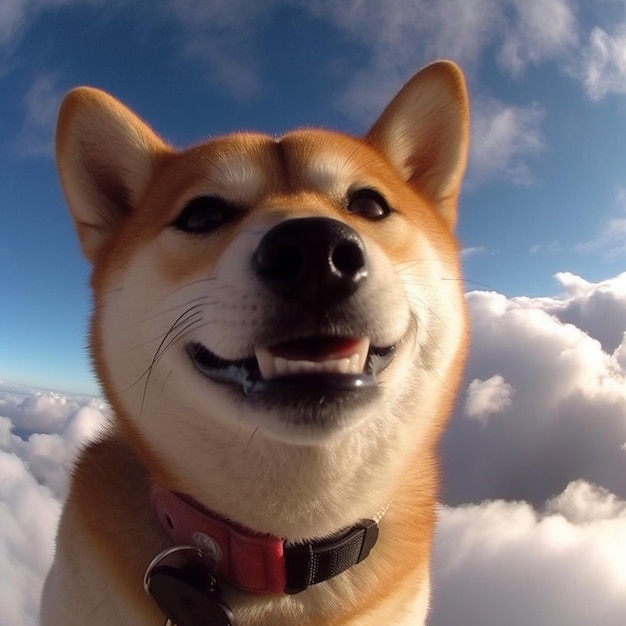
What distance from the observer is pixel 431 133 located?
319cm

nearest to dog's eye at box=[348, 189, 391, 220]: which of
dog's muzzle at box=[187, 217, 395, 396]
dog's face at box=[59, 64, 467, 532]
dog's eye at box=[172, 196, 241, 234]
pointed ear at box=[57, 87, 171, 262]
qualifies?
dog's face at box=[59, 64, 467, 532]

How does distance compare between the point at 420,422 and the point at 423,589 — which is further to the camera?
the point at 423,589

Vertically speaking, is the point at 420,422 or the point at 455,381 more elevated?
the point at 455,381

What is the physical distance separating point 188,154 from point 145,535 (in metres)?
1.65

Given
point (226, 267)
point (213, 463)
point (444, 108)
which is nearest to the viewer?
point (226, 267)

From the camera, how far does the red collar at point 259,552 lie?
6.96ft

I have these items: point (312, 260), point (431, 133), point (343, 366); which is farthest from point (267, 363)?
point (431, 133)

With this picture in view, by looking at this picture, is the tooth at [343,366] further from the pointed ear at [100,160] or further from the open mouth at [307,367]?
the pointed ear at [100,160]

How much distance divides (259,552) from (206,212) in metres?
1.32

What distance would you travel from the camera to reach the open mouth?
192 centimetres

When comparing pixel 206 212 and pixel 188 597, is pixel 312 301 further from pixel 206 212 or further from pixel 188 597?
pixel 188 597

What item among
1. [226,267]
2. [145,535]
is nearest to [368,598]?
[145,535]

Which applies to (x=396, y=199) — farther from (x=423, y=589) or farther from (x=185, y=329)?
(x=423, y=589)

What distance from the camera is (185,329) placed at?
2135 millimetres
